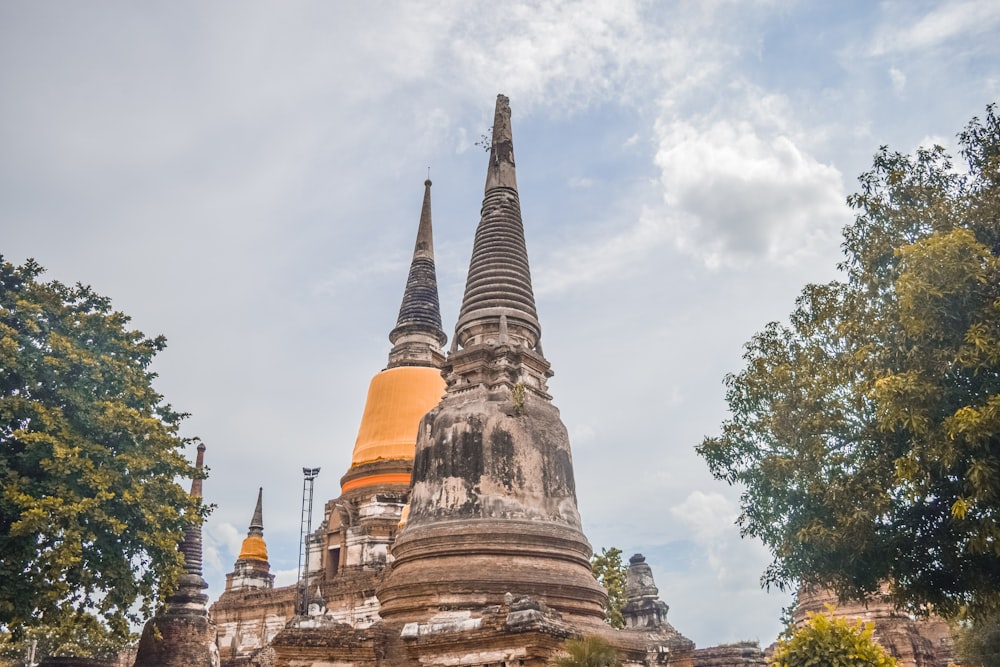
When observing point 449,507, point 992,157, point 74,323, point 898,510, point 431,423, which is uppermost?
point 74,323

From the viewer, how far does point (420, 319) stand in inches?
1298

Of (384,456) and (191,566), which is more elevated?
(384,456)

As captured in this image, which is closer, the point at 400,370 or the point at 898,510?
the point at 898,510

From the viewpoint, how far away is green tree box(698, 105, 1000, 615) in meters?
9.86

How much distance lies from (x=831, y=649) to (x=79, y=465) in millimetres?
13496

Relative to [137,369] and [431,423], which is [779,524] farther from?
[137,369]

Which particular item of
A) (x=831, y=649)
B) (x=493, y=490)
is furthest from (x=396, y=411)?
(x=831, y=649)

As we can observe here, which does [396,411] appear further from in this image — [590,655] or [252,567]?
[590,655]

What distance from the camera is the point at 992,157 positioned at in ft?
36.6

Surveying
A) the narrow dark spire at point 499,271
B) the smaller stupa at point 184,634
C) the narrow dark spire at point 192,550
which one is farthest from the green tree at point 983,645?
the narrow dark spire at point 192,550

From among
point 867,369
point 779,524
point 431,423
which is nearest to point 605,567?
point 431,423

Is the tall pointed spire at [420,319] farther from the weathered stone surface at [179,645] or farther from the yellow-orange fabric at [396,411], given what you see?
the weathered stone surface at [179,645]

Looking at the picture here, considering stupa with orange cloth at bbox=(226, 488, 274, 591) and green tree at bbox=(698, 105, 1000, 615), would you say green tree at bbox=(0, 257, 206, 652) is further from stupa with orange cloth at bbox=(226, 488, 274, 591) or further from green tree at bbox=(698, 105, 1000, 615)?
stupa with orange cloth at bbox=(226, 488, 274, 591)

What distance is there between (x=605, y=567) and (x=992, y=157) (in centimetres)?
2311
